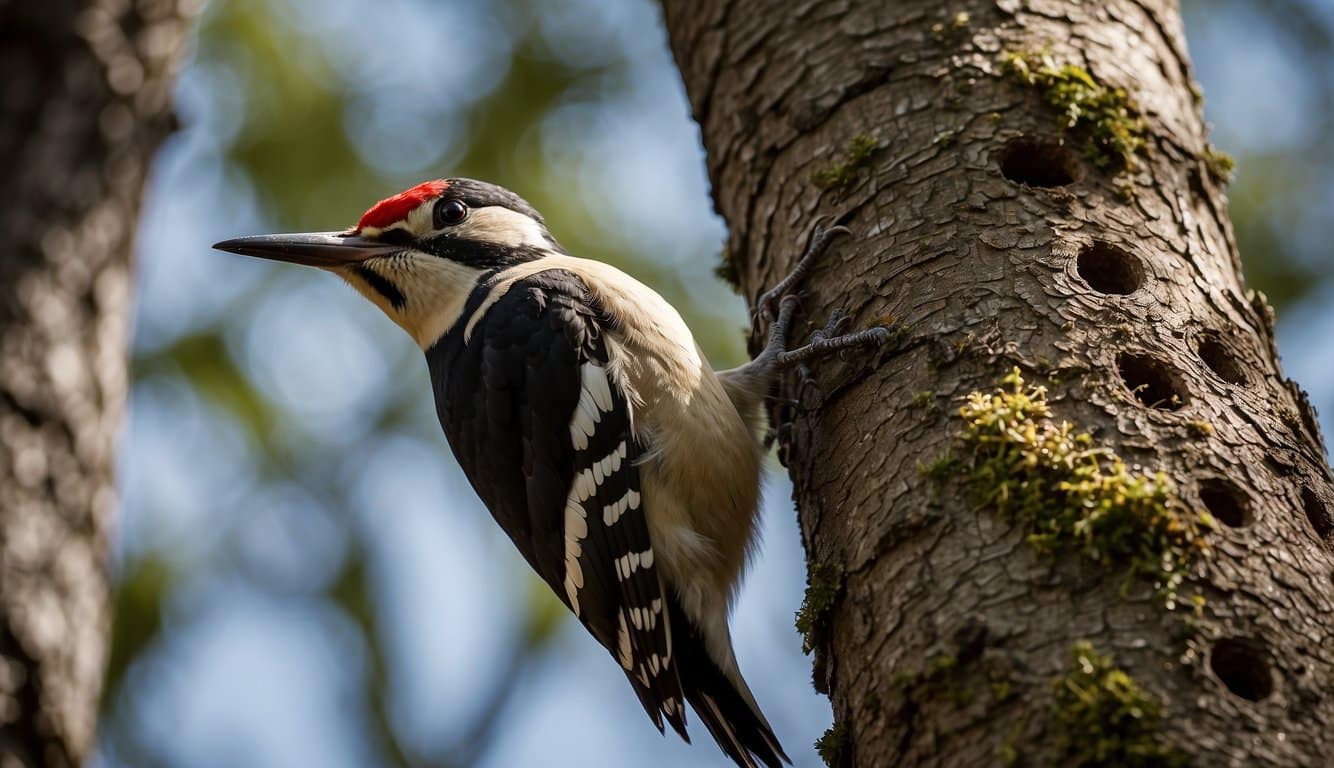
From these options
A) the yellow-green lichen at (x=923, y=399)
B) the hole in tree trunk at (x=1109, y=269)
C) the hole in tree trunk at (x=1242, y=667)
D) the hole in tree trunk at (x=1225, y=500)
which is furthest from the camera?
the hole in tree trunk at (x=1109, y=269)

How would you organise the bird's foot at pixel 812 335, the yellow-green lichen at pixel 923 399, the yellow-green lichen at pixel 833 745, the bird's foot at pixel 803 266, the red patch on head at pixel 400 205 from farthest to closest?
the red patch on head at pixel 400 205 → the bird's foot at pixel 803 266 → the bird's foot at pixel 812 335 → the yellow-green lichen at pixel 923 399 → the yellow-green lichen at pixel 833 745

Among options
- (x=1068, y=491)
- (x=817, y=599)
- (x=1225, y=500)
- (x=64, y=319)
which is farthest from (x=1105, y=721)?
(x=64, y=319)

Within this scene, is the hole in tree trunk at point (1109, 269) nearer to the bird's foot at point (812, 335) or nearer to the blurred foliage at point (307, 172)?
the bird's foot at point (812, 335)

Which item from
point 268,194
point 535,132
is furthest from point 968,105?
point 268,194

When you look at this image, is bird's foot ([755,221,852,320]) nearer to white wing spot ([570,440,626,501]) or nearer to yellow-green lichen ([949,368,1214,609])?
white wing spot ([570,440,626,501])

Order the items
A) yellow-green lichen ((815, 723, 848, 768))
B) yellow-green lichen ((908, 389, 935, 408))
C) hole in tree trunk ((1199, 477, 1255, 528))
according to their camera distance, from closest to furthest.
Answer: hole in tree trunk ((1199, 477, 1255, 528))
yellow-green lichen ((815, 723, 848, 768))
yellow-green lichen ((908, 389, 935, 408))

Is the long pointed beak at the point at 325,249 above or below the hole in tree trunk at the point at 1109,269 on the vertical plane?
below

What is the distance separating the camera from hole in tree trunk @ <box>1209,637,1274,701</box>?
7.51 feet

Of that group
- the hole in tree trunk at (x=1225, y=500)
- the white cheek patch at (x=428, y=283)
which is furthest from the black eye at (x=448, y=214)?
the hole in tree trunk at (x=1225, y=500)

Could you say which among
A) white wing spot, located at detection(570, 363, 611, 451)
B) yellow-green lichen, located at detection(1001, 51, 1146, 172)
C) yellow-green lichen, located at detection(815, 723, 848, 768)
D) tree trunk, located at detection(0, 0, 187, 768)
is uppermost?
yellow-green lichen, located at detection(1001, 51, 1146, 172)

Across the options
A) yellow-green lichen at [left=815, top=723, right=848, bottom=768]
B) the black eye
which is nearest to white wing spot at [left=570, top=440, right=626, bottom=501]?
yellow-green lichen at [left=815, top=723, right=848, bottom=768]

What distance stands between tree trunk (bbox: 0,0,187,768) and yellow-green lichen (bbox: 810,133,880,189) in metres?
1.68

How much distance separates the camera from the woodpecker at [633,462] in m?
3.56

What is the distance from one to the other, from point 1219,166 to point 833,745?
74.8 inches
